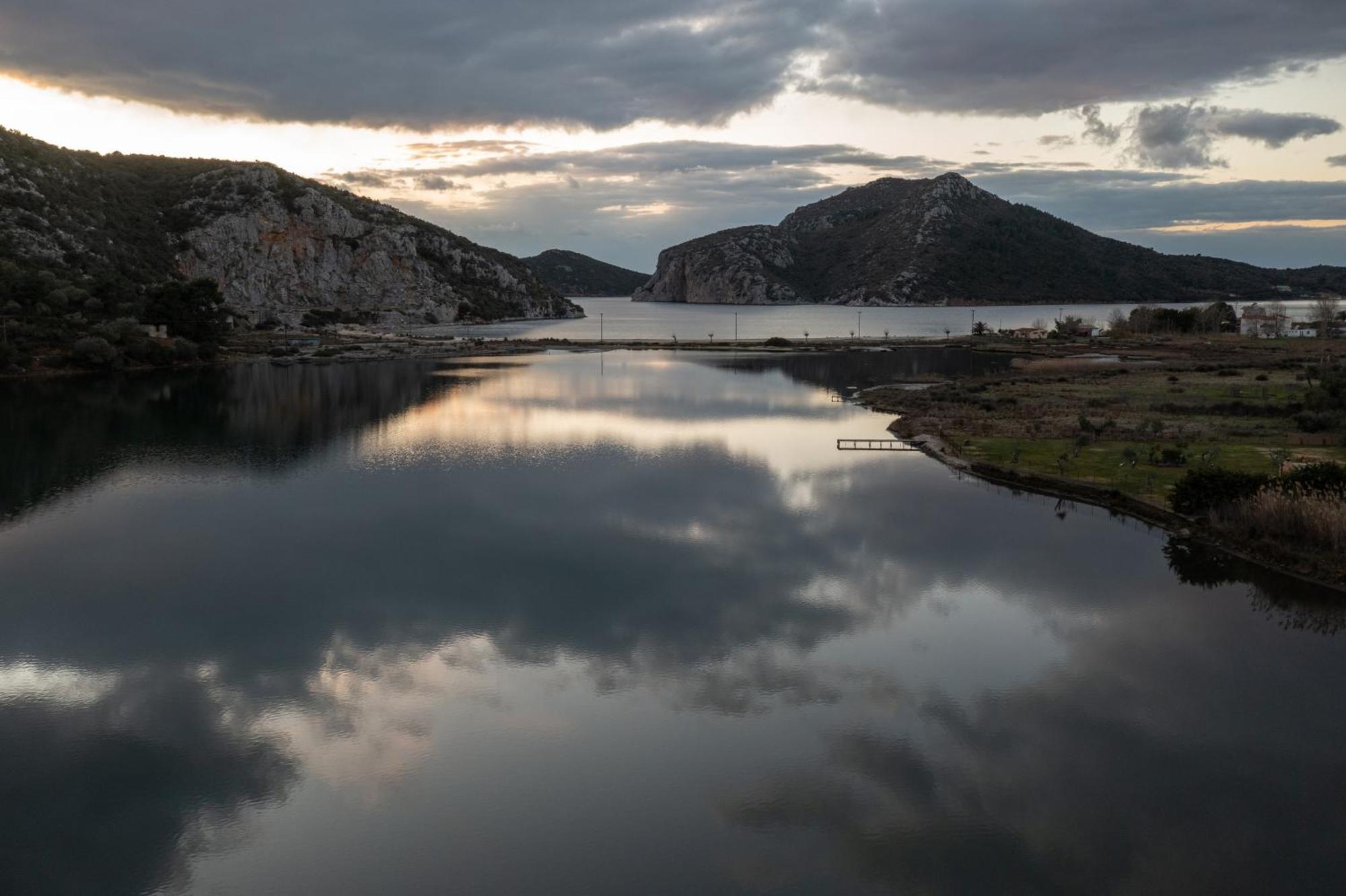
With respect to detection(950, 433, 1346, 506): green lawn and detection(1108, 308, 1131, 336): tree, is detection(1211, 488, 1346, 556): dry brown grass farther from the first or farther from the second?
detection(1108, 308, 1131, 336): tree

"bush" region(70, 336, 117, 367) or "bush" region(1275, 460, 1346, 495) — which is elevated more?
"bush" region(70, 336, 117, 367)

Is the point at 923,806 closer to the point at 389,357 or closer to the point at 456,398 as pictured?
the point at 456,398

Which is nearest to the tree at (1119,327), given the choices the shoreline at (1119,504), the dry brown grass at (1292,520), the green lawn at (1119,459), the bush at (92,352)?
the green lawn at (1119,459)

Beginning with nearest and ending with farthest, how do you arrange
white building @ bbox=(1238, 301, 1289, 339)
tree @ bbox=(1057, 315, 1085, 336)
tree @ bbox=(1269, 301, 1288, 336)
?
tree @ bbox=(1269, 301, 1288, 336) < white building @ bbox=(1238, 301, 1289, 339) < tree @ bbox=(1057, 315, 1085, 336)

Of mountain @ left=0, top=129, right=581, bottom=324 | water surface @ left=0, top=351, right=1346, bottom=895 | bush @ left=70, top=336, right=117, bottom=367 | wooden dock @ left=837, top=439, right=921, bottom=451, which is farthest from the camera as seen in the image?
mountain @ left=0, top=129, right=581, bottom=324

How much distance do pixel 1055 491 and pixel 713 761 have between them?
32.6 m

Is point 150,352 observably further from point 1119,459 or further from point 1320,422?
point 1320,422

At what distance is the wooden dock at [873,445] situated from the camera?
62.1 metres

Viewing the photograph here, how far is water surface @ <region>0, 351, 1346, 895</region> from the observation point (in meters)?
18.0

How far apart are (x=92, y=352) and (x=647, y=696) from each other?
102 meters

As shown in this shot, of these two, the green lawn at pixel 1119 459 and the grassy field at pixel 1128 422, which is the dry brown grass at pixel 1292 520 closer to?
the green lawn at pixel 1119 459

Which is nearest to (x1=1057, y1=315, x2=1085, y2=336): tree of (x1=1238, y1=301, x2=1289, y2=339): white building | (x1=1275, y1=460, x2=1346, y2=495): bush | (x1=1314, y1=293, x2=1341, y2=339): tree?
(x1=1238, y1=301, x2=1289, y2=339): white building

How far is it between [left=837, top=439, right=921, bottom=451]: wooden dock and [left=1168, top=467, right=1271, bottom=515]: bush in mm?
22036

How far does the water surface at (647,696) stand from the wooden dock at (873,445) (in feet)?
40.6
